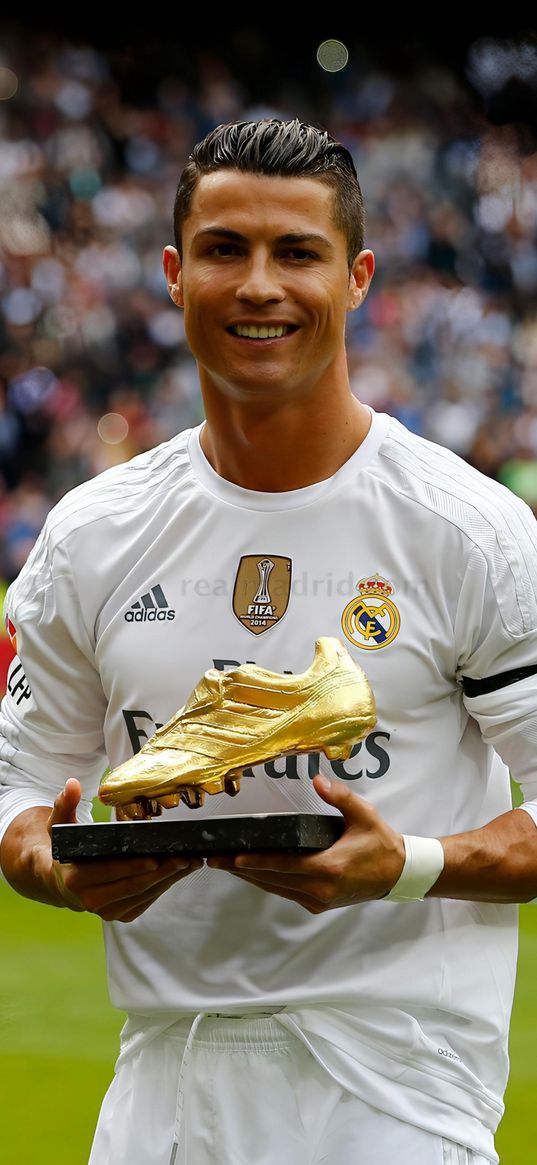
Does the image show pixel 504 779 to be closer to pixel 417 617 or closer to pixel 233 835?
pixel 417 617

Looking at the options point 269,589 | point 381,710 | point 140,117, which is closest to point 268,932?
point 381,710

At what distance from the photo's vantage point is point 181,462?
85.2 inches

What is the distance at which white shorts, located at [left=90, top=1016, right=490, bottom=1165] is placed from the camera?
6.22ft

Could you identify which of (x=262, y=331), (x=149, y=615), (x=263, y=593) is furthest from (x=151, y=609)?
(x=262, y=331)

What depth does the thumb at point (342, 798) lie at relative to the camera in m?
1.63

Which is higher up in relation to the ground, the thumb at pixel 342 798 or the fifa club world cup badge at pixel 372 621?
the fifa club world cup badge at pixel 372 621

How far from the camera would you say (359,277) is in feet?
6.86

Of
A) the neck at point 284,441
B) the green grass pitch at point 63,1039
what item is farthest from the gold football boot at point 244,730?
the green grass pitch at point 63,1039

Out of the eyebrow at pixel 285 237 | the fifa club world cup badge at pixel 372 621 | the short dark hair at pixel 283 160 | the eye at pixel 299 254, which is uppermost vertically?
the short dark hair at pixel 283 160

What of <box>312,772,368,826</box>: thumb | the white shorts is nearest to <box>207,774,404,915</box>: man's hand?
<box>312,772,368,826</box>: thumb

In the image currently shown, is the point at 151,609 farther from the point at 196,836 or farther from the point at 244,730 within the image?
the point at 196,836

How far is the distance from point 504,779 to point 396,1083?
0.47 m

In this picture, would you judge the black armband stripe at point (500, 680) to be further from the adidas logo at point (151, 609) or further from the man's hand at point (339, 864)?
the adidas logo at point (151, 609)

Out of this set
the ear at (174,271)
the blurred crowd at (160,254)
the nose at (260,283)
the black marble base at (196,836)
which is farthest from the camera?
the blurred crowd at (160,254)
